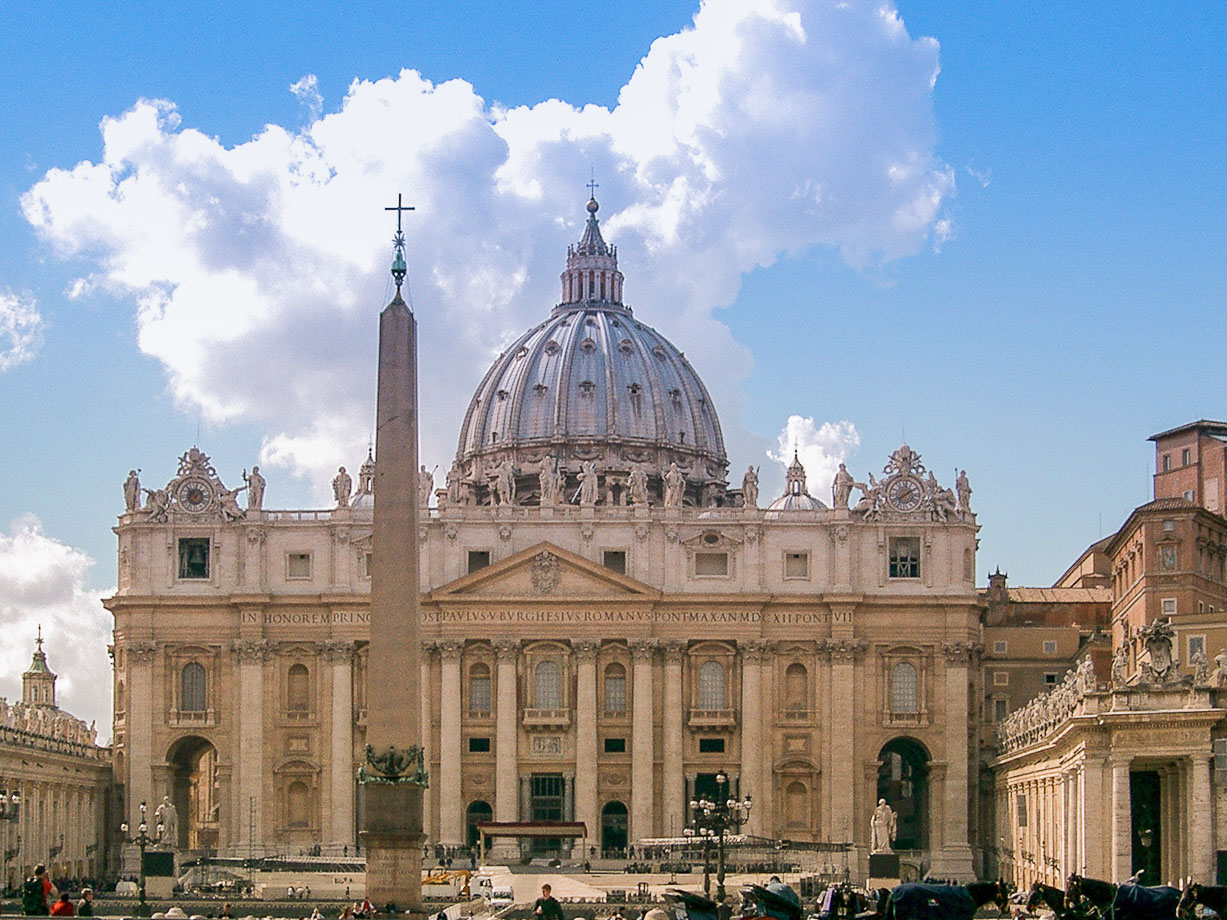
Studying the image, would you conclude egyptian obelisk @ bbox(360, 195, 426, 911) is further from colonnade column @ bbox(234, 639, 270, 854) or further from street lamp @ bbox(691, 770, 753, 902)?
colonnade column @ bbox(234, 639, 270, 854)

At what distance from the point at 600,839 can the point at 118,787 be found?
22.1 metres

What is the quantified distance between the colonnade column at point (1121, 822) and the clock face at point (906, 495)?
146 ft

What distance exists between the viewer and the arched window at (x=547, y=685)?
349ft

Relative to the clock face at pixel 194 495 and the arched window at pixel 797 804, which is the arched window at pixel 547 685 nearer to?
the arched window at pixel 797 804

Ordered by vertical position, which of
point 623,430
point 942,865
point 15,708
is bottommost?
point 942,865

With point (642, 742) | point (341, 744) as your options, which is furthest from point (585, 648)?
point (341, 744)

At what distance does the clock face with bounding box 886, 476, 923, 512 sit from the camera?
107 metres

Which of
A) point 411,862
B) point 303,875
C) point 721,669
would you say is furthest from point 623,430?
point 411,862

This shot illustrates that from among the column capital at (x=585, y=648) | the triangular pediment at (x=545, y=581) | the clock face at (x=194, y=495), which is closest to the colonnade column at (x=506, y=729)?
the triangular pediment at (x=545, y=581)

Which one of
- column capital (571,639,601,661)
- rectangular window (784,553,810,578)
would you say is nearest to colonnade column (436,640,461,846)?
column capital (571,639,601,661)

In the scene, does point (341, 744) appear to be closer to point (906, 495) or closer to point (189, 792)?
point (189, 792)

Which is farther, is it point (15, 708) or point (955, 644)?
point (955, 644)

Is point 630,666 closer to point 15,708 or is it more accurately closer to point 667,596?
point 667,596

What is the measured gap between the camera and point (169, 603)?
106 metres
